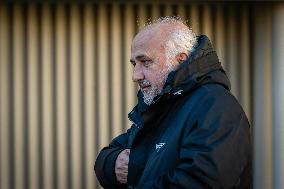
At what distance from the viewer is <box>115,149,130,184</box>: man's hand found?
2.70 metres

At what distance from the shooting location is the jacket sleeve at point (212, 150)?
7.16 feet

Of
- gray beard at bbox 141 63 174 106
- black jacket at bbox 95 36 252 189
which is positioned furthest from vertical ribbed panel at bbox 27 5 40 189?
gray beard at bbox 141 63 174 106

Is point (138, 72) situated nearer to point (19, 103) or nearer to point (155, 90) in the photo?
point (155, 90)

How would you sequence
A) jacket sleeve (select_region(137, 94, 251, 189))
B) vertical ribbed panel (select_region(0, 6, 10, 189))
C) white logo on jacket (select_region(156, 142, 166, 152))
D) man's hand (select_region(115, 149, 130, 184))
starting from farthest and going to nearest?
vertical ribbed panel (select_region(0, 6, 10, 189)), man's hand (select_region(115, 149, 130, 184)), white logo on jacket (select_region(156, 142, 166, 152)), jacket sleeve (select_region(137, 94, 251, 189))

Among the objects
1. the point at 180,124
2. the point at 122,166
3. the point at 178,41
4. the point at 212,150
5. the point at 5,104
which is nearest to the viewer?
the point at 212,150

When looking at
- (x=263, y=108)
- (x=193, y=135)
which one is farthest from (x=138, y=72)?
(x=263, y=108)

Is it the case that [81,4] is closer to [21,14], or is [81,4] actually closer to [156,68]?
[21,14]

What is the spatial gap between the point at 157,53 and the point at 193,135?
482 mm

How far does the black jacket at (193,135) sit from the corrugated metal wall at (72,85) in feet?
8.22

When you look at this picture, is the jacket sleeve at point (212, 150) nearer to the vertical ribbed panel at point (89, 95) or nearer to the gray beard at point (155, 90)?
the gray beard at point (155, 90)

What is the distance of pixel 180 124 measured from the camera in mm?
2377

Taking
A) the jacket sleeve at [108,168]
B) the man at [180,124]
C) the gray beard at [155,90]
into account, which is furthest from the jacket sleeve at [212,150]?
the jacket sleeve at [108,168]

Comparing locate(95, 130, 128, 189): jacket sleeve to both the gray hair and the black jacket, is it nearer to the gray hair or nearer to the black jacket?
the black jacket

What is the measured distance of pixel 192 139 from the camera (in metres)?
2.24
